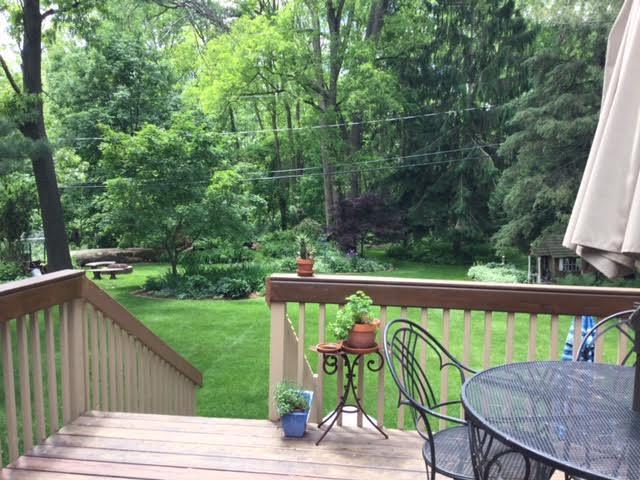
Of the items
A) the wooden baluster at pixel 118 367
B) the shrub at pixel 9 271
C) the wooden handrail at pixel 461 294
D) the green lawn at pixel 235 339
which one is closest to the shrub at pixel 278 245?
the green lawn at pixel 235 339

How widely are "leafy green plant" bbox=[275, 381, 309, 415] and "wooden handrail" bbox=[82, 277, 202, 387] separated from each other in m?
1.09

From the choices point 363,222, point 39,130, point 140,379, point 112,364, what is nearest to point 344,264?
point 363,222

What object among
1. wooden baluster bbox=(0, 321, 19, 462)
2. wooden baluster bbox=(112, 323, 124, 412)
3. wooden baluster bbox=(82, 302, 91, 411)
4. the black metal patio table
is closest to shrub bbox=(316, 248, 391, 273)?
wooden baluster bbox=(112, 323, 124, 412)

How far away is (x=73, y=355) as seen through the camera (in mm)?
2516

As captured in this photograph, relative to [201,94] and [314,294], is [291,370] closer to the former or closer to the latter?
[314,294]

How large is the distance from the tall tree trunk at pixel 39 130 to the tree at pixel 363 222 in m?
8.51

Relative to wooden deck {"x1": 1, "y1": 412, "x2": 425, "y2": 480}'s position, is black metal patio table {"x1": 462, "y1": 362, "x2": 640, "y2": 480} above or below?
above

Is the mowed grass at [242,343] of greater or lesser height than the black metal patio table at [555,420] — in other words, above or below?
below

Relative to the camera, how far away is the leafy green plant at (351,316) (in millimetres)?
2410

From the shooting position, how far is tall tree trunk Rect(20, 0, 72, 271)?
901 centimetres

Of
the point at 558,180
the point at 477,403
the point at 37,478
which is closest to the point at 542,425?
the point at 477,403

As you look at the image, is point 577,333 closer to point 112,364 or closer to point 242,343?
point 112,364

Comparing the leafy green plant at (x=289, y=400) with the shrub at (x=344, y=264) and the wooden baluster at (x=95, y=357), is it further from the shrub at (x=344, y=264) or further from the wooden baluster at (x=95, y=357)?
the shrub at (x=344, y=264)

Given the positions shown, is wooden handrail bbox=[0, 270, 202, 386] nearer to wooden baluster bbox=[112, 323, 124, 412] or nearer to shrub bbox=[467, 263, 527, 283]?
wooden baluster bbox=[112, 323, 124, 412]
